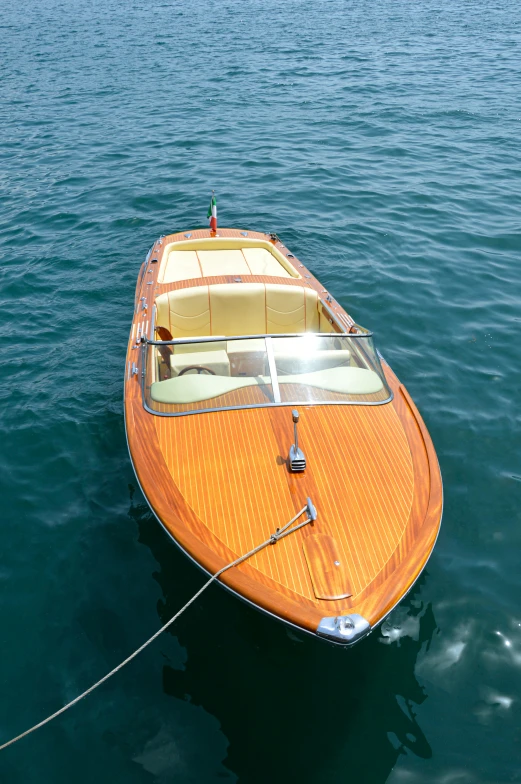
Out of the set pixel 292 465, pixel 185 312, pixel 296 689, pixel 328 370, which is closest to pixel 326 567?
pixel 292 465

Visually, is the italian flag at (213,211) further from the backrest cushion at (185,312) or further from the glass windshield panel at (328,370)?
the glass windshield panel at (328,370)

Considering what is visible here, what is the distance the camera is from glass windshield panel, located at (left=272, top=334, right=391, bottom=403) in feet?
22.9

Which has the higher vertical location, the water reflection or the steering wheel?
the steering wheel

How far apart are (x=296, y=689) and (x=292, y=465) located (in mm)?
2064

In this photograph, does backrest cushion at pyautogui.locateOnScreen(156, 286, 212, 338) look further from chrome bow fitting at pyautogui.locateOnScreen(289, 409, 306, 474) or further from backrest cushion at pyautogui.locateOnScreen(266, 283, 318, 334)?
chrome bow fitting at pyautogui.locateOnScreen(289, 409, 306, 474)

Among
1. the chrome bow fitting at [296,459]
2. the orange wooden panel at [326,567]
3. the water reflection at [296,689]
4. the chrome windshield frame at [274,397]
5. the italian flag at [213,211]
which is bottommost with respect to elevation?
the water reflection at [296,689]

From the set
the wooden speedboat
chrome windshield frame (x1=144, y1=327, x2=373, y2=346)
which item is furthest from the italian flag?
chrome windshield frame (x1=144, y1=327, x2=373, y2=346)

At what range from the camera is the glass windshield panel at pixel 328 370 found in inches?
275

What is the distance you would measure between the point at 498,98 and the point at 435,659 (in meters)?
22.2

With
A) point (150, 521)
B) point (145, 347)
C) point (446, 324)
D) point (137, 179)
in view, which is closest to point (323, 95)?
point (137, 179)

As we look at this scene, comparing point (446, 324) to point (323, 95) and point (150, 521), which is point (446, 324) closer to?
point (150, 521)

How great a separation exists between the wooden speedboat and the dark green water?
1.10 meters

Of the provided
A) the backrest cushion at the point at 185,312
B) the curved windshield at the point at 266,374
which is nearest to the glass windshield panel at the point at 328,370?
the curved windshield at the point at 266,374

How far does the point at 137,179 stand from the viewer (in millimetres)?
17312
